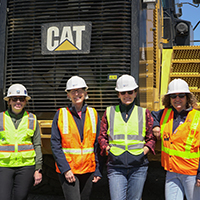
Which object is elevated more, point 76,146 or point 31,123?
point 31,123

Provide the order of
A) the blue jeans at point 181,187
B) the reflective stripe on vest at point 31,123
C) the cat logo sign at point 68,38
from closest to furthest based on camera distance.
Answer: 1. the blue jeans at point 181,187
2. the reflective stripe on vest at point 31,123
3. the cat logo sign at point 68,38

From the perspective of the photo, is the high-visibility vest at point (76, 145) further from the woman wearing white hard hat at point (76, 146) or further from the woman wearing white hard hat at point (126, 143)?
the woman wearing white hard hat at point (126, 143)

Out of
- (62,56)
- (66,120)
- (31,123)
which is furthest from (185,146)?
(62,56)

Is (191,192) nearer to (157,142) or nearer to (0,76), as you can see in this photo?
(157,142)

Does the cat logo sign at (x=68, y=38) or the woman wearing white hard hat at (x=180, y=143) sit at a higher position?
the cat logo sign at (x=68, y=38)

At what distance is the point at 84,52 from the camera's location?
11.3 feet

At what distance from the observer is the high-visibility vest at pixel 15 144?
2818 millimetres

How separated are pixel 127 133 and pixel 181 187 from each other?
25.4 inches

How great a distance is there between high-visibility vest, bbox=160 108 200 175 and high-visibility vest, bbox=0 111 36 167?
1.27 meters

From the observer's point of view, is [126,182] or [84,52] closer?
[126,182]

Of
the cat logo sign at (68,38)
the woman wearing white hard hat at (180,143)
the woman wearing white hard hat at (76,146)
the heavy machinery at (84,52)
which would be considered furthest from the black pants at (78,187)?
the cat logo sign at (68,38)

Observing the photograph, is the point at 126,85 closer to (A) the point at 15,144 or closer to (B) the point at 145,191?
(A) the point at 15,144

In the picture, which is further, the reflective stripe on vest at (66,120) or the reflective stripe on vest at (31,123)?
the reflective stripe on vest at (31,123)

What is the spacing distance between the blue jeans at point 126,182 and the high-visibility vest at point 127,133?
154mm
